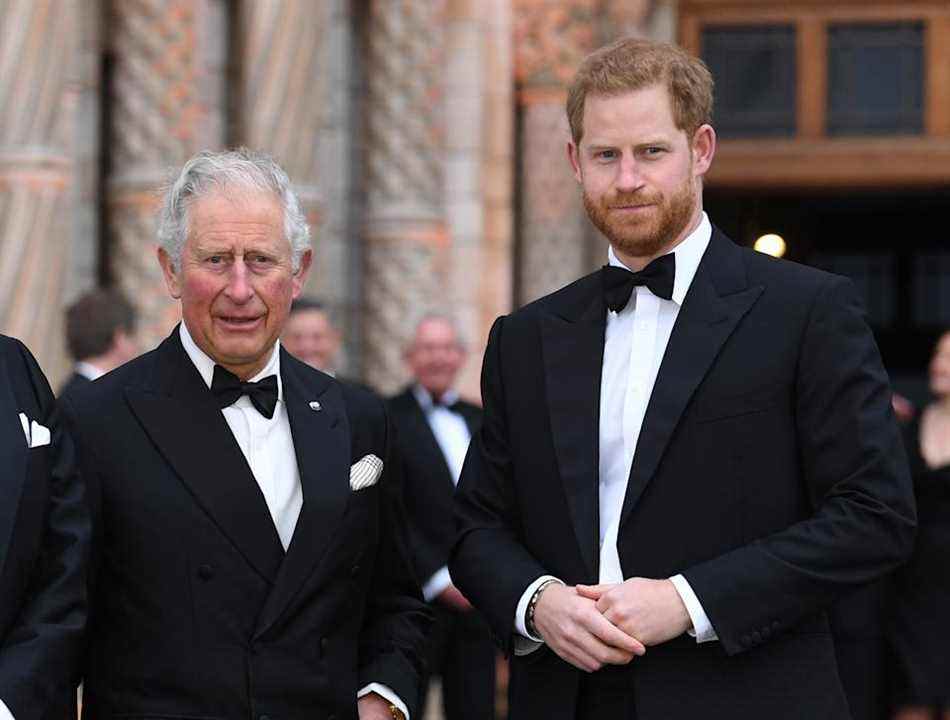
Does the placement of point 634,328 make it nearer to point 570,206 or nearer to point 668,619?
point 668,619

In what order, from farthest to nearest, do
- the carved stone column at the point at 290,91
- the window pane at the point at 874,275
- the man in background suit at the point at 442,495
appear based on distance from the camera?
the window pane at the point at 874,275, the carved stone column at the point at 290,91, the man in background suit at the point at 442,495

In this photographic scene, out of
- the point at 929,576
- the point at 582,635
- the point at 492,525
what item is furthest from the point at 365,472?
the point at 929,576

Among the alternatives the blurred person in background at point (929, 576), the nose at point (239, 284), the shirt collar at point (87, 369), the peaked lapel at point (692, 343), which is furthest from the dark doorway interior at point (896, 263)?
the nose at point (239, 284)

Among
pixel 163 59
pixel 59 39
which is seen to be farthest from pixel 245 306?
pixel 163 59

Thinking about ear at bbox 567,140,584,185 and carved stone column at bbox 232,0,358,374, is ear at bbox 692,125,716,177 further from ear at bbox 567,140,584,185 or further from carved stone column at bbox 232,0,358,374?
carved stone column at bbox 232,0,358,374

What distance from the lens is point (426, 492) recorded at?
839cm

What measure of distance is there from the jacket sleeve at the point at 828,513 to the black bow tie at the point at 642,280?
28 cm

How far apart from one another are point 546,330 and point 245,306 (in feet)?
2.05

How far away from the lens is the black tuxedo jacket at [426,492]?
8.27m

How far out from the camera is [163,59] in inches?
349

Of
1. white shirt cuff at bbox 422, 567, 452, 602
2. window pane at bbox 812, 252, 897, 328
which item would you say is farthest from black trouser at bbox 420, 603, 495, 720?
window pane at bbox 812, 252, 897, 328

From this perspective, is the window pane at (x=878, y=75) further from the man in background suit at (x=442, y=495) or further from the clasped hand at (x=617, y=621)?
the clasped hand at (x=617, y=621)

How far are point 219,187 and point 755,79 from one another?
12000 mm

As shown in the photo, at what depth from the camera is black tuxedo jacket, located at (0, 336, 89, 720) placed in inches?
145
